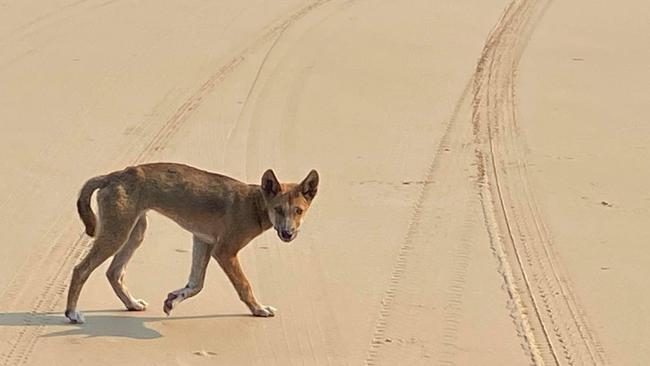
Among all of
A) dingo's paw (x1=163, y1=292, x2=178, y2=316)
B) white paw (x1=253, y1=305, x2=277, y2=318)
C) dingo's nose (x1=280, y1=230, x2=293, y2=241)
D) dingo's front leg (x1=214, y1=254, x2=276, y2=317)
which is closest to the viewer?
dingo's nose (x1=280, y1=230, x2=293, y2=241)

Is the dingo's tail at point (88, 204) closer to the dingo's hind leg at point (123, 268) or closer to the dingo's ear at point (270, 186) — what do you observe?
the dingo's hind leg at point (123, 268)

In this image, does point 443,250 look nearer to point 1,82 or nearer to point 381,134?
point 381,134

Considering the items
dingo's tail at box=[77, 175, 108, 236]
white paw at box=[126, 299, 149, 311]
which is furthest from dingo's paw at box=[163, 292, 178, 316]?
dingo's tail at box=[77, 175, 108, 236]

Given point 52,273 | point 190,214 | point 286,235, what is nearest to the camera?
point 286,235

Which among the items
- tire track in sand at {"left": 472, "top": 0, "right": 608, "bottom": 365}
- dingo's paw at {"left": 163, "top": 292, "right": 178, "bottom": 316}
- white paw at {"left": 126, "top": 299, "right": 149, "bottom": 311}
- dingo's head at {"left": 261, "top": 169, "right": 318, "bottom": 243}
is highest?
dingo's head at {"left": 261, "top": 169, "right": 318, "bottom": 243}

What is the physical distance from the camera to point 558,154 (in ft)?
36.9

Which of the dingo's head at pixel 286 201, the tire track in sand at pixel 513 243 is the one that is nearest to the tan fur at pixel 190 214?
the dingo's head at pixel 286 201

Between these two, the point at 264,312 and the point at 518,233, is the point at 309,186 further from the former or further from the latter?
the point at 518,233

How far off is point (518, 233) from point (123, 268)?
9.58 feet

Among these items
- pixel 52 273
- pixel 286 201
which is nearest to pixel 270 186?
pixel 286 201

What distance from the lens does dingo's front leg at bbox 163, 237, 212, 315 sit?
745cm

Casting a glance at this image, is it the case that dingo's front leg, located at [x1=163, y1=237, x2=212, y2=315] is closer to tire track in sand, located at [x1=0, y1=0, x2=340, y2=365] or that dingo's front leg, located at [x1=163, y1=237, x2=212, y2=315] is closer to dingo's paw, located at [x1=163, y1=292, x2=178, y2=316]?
dingo's paw, located at [x1=163, y1=292, x2=178, y2=316]

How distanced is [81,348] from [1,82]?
598cm

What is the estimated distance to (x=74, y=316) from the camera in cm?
741
